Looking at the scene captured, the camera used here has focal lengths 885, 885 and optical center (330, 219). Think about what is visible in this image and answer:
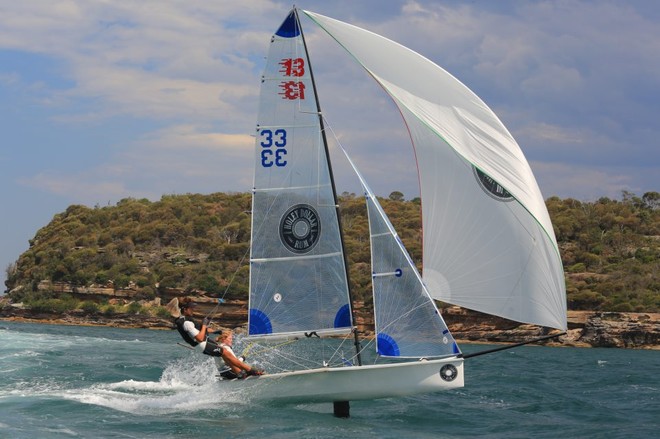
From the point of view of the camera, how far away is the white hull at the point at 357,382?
14.9 m

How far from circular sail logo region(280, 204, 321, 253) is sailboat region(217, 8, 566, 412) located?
0.02 meters

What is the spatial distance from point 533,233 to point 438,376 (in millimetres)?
2877

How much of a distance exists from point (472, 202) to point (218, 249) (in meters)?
51.6

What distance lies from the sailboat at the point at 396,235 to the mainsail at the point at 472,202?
18 mm

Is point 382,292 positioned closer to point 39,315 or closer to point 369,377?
point 369,377

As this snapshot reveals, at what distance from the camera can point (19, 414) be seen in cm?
1566

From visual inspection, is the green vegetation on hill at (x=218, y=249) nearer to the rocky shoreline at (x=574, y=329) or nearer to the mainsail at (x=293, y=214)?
the rocky shoreline at (x=574, y=329)

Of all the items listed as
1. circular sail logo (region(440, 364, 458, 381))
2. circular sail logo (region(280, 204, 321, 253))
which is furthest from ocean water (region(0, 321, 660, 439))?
circular sail logo (region(280, 204, 321, 253))

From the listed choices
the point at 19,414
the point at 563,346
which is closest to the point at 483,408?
the point at 19,414

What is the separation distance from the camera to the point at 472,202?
48.8ft

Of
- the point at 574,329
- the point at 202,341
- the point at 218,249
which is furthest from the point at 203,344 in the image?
the point at 218,249

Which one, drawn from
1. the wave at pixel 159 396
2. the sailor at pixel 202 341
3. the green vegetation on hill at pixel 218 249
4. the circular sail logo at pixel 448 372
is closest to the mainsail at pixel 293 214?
the sailor at pixel 202 341

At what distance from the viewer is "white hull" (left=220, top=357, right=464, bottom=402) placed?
1492 centimetres

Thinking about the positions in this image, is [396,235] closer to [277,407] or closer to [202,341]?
[277,407]
